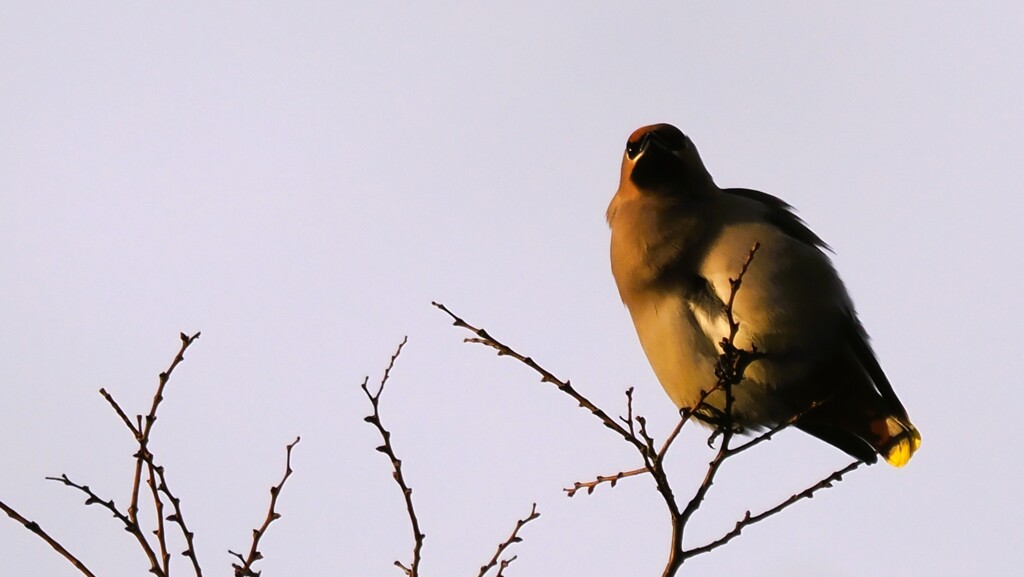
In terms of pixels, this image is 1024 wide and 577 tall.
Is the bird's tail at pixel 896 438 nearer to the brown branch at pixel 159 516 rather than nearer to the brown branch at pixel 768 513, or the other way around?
the brown branch at pixel 768 513

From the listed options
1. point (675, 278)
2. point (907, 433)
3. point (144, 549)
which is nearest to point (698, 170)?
point (675, 278)

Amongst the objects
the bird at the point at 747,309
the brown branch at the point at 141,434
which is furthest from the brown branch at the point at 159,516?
the bird at the point at 747,309

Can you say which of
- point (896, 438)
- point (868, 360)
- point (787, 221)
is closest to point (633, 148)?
point (787, 221)

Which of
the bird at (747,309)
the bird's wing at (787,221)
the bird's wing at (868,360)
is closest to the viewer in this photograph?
the bird at (747,309)

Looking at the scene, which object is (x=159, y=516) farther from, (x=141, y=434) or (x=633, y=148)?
(x=633, y=148)

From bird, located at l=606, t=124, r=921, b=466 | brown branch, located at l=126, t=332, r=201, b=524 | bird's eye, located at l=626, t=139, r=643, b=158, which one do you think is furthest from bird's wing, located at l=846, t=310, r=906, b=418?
brown branch, located at l=126, t=332, r=201, b=524

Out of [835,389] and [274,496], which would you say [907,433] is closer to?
[835,389]

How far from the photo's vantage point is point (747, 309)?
373 cm

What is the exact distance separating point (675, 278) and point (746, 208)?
443 mm

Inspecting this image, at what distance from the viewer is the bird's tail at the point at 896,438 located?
4.10 meters

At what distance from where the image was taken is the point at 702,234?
392 cm

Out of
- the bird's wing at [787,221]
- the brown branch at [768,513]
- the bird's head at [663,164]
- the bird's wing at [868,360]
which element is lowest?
the brown branch at [768,513]

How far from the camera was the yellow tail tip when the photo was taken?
4094 millimetres

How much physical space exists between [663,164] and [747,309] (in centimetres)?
78
